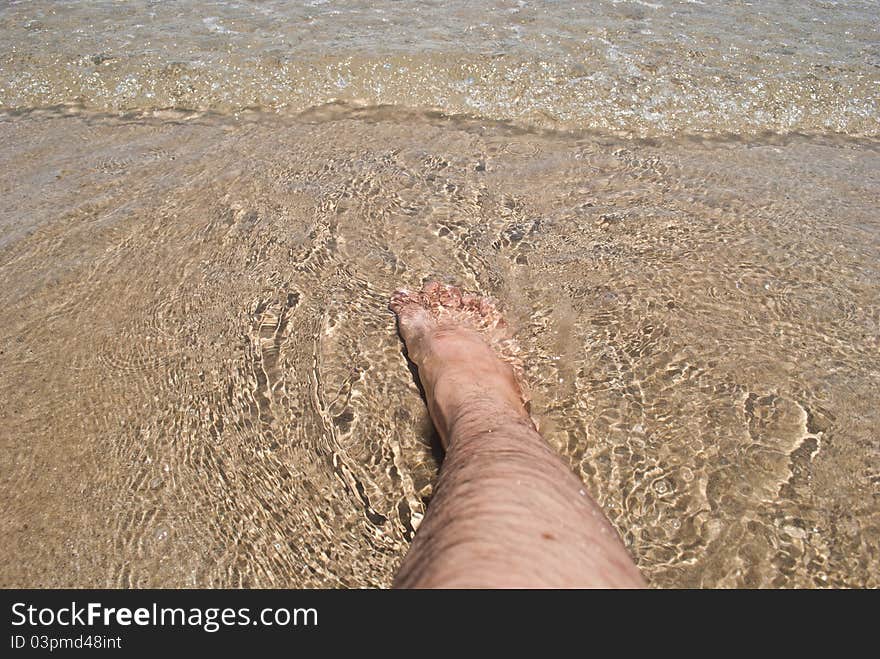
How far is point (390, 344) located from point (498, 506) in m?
1.21

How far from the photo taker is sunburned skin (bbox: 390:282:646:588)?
1148 mm

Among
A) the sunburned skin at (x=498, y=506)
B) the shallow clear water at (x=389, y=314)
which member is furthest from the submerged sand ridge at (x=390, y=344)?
the sunburned skin at (x=498, y=506)

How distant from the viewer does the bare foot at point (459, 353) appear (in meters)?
1.98

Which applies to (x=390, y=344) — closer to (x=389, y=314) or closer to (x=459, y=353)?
(x=389, y=314)

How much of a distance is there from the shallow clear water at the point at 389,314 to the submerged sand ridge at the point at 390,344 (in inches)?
0.5

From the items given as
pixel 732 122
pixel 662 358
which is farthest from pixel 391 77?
pixel 662 358

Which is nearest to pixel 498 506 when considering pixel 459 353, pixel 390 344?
pixel 459 353

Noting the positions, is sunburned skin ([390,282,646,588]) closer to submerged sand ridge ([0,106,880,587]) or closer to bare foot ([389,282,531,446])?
bare foot ([389,282,531,446])

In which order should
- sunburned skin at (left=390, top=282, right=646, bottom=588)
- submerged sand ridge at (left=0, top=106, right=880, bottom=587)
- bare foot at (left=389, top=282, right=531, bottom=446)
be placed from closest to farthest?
sunburned skin at (left=390, top=282, right=646, bottom=588) < submerged sand ridge at (left=0, top=106, right=880, bottom=587) < bare foot at (left=389, top=282, right=531, bottom=446)

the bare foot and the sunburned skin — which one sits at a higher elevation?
the sunburned skin

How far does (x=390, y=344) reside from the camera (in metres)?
2.43

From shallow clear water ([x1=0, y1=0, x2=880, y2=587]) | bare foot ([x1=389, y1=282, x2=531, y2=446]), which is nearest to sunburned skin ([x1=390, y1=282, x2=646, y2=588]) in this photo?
bare foot ([x1=389, y1=282, x2=531, y2=446])

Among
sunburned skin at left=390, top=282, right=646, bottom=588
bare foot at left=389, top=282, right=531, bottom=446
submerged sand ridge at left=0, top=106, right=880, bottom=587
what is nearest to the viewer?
sunburned skin at left=390, top=282, right=646, bottom=588

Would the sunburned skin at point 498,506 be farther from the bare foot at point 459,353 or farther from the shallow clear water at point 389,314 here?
the shallow clear water at point 389,314
